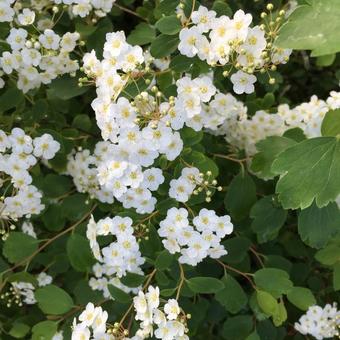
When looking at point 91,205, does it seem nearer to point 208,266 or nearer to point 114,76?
point 208,266

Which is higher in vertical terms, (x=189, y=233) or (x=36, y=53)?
(x=36, y=53)

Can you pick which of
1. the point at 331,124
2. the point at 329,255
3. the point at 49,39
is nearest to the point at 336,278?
the point at 329,255

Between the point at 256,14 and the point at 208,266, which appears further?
the point at 256,14

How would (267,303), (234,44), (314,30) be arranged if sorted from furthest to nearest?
(267,303)
(234,44)
(314,30)

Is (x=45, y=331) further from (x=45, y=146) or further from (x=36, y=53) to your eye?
(x=36, y=53)

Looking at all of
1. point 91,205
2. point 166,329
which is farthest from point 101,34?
point 166,329

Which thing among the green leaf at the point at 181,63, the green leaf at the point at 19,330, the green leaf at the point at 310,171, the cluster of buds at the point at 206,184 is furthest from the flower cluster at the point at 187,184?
the green leaf at the point at 19,330

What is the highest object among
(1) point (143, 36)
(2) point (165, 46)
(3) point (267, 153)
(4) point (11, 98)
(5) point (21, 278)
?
(2) point (165, 46)
